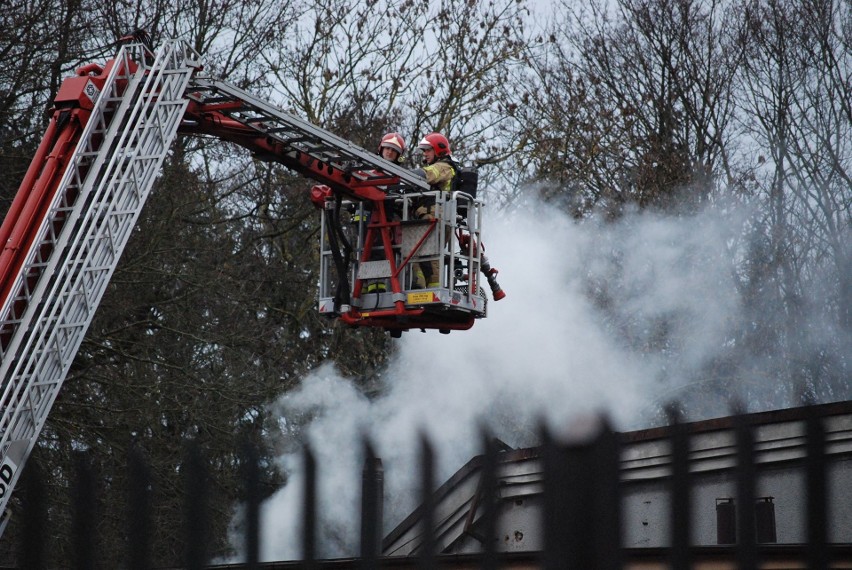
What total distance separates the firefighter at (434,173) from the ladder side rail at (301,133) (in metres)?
0.13

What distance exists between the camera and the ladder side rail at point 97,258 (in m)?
9.71

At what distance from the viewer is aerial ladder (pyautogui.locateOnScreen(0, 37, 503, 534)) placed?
9.76 meters

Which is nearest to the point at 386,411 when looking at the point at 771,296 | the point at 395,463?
the point at 771,296

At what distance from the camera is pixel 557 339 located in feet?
73.2

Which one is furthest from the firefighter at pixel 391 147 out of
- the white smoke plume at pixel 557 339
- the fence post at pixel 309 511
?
the fence post at pixel 309 511

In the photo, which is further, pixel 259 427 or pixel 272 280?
pixel 272 280

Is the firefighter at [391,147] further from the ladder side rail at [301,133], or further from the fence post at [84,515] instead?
the fence post at [84,515]

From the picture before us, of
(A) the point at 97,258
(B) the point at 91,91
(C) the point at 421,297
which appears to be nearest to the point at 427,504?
(A) the point at 97,258

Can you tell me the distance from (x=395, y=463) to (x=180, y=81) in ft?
22.7

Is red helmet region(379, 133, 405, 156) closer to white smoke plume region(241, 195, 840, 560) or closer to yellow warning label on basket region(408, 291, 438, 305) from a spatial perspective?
yellow warning label on basket region(408, 291, 438, 305)

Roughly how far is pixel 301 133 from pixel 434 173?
56.7 inches

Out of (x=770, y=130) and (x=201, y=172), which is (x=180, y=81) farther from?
(x=770, y=130)

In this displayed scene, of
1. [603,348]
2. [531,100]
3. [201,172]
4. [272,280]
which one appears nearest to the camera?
[201,172]

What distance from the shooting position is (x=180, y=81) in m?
10.8
